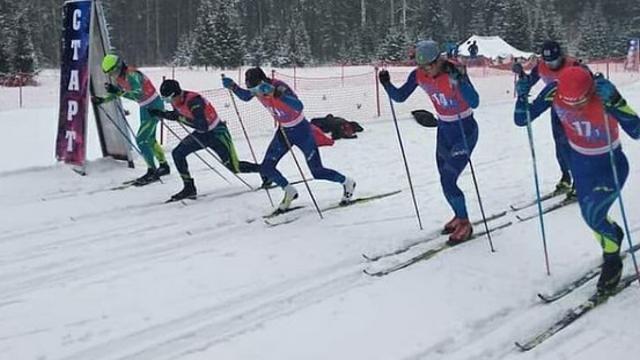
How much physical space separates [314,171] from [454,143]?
76.7 inches

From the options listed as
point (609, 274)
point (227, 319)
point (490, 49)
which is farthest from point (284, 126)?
point (490, 49)

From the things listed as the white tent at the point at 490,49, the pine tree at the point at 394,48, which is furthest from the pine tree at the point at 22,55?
the white tent at the point at 490,49

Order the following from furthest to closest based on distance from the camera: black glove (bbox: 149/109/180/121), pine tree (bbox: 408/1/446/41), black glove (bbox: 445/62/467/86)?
pine tree (bbox: 408/1/446/41) < black glove (bbox: 149/109/180/121) < black glove (bbox: 445/62/467/86)

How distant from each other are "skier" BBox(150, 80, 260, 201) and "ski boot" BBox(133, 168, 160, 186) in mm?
1105

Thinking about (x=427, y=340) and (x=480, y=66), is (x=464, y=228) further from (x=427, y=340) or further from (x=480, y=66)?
(x=480, y=66)

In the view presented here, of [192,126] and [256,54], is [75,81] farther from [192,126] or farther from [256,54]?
[256,54]

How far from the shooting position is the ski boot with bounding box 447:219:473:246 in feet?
22.2

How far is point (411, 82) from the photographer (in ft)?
23.2

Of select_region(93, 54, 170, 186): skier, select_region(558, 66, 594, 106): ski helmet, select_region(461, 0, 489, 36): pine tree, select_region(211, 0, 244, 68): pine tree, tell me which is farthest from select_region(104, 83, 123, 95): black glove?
select_region(461, 0, 489, 36): pine tree

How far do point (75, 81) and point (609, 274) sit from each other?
335 inches

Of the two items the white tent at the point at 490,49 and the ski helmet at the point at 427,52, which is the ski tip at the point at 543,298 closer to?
the ski helmet at the point at 427,52

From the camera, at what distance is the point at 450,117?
6844 mm

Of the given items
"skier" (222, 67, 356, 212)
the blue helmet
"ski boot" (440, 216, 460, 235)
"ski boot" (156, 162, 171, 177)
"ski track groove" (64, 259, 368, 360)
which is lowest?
"ski track groove" (64, 259, 368, 360)

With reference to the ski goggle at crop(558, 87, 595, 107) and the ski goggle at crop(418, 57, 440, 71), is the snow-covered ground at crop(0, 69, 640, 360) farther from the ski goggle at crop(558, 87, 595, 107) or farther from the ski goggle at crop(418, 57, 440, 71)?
the ski goggle at crop(418, 57, 440, 71)
